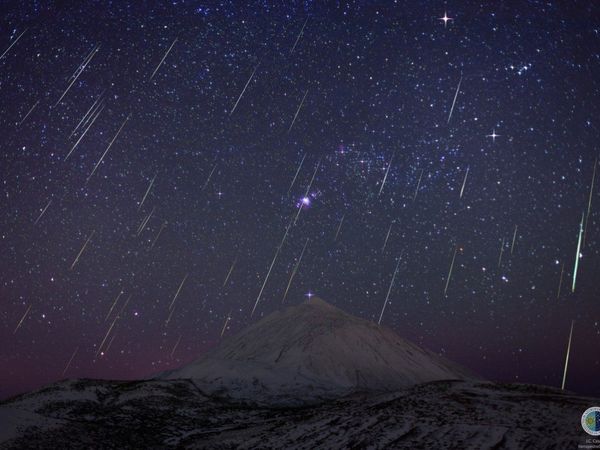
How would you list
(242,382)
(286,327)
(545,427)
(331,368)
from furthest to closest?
(286,327) → (331,368) → (242,382) → (545,427)

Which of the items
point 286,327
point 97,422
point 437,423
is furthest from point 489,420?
point 286,327

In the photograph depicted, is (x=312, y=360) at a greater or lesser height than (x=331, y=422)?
greater

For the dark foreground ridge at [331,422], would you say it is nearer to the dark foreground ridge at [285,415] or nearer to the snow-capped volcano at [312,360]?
the dark foreground ridge at [285,415]

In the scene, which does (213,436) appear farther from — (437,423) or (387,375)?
(387,375)

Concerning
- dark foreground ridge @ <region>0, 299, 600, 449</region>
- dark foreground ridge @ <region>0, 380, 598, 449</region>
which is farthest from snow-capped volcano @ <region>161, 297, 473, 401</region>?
dark foreground ridge @ <region>0, 380, 598, 449</region>

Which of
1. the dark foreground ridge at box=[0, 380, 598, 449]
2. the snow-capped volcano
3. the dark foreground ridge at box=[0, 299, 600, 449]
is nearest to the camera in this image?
the dark foreground ridge at box=[0, 380, 598, 449]

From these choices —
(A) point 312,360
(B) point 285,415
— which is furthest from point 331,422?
(A) point 312,360

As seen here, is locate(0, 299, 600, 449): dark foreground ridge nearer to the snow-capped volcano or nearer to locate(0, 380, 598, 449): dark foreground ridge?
locate(0, 380, 598, 449): dark foreground ridge

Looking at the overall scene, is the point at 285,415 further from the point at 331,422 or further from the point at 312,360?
the point at 312,360
